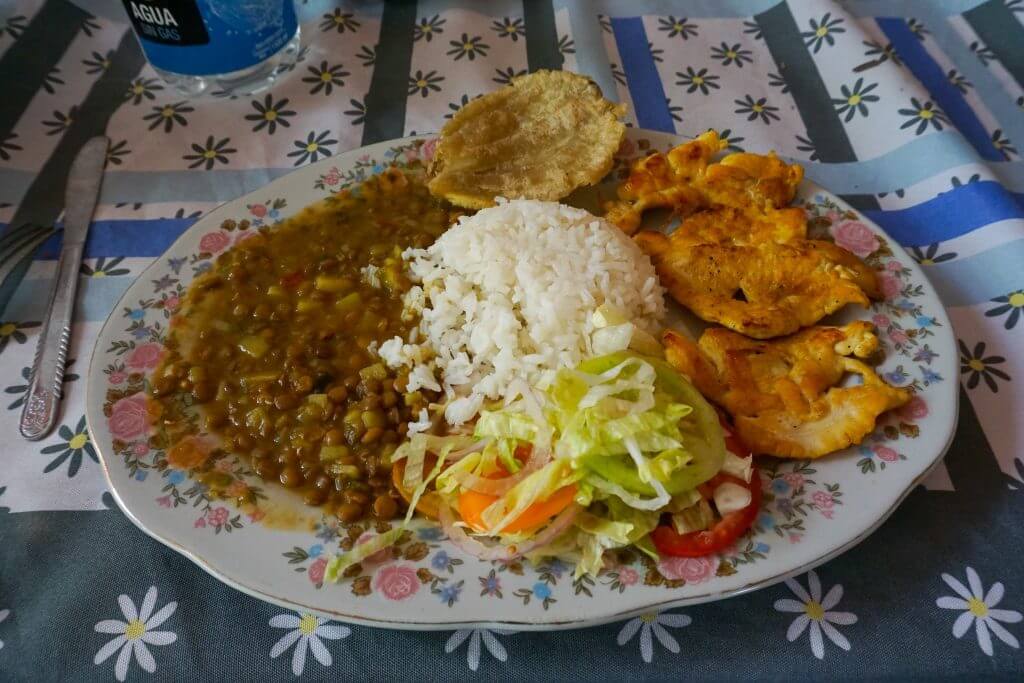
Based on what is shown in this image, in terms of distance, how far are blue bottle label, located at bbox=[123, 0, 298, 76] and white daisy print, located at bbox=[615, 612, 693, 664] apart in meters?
3.17

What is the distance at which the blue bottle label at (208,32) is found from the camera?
11.0ft

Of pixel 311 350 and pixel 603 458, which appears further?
pixel 311 350

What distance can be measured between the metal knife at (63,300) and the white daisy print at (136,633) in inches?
31.0

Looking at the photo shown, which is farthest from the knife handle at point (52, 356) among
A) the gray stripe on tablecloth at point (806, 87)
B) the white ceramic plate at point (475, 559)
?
the gray stripe on tablecloth at point (806, 87)

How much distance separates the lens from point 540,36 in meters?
4.15

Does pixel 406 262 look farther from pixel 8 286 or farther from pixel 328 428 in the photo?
pixel 8 286

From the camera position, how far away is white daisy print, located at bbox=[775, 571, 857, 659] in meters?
1.96

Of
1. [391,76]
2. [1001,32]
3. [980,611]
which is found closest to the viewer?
[980,611]

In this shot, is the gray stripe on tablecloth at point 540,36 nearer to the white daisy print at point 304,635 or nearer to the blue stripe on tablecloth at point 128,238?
the blue stripe on tablecloth at point 128,238

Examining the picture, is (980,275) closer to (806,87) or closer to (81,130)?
(806,87)

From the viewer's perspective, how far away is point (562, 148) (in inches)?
122

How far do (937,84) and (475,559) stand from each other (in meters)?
3.58

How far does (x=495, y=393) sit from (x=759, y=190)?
1337 millimetres

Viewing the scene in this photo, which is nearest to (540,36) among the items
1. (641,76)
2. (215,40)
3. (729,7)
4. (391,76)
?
(641,76)
